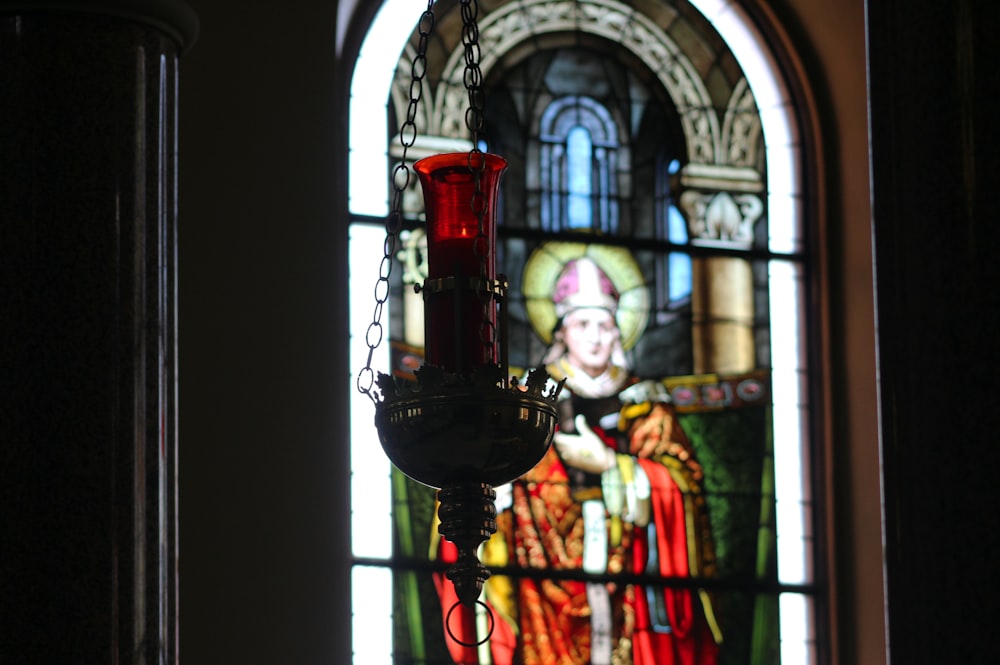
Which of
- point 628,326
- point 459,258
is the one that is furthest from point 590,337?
point 459,258

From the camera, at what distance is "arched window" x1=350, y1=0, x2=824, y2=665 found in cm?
788

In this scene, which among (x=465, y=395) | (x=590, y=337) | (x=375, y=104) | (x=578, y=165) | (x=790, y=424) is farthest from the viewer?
(x=578, y=165)

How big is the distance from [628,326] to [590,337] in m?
0.18

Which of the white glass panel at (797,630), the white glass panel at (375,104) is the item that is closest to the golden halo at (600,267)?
the white glass panel at (375,104)

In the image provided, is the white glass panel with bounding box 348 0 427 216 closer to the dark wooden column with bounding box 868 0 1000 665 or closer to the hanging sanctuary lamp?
the hanging sanctuary lamp

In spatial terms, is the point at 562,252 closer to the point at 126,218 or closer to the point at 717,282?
the point at 717,282

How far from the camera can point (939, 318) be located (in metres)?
3.24

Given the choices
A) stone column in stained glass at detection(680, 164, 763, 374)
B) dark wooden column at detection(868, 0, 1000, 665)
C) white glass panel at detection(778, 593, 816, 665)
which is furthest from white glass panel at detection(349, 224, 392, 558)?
dark wooden column at detection(868, 0, 1000, 665)

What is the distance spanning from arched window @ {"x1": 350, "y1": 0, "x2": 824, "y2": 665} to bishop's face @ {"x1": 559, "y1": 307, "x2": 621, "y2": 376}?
1 centimetres

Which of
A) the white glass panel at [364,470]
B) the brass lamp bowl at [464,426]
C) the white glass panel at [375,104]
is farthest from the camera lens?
the white glass panel at [375,104]

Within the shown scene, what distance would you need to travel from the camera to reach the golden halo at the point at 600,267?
326 inches

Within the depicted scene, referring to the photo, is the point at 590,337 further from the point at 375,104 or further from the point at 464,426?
the point at 464,426

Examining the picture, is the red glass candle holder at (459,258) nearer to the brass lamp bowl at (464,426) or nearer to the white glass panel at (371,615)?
A: the brass lamp bowl at (464,426)

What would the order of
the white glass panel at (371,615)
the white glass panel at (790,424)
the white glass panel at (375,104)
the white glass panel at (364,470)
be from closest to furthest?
the white glass panel at (371,615) < the white glass panel at (364,470) < the white glass panel at (375,104) < the white glass panel at (790,424)
